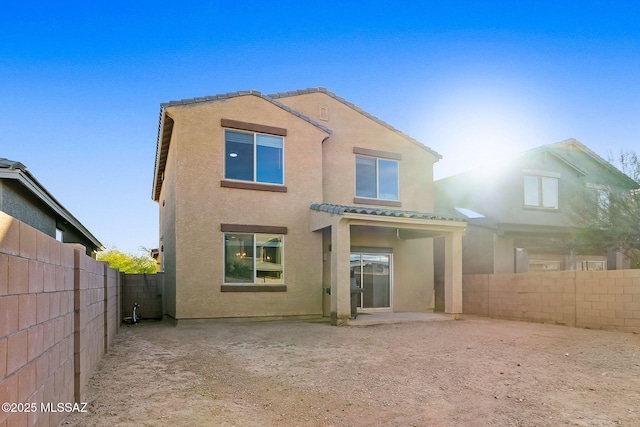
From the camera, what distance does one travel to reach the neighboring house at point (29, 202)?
860cm

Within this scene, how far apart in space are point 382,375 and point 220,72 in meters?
13.3

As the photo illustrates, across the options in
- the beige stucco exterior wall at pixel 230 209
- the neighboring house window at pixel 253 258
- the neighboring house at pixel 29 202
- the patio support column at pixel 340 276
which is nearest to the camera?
the neighboring house at pixel 29 202

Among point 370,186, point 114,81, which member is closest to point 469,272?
point 370,186

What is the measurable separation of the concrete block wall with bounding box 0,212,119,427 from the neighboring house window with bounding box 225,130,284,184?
7.60m

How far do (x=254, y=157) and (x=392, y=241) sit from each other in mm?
5669

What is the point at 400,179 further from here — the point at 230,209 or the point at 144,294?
the point at 144,294

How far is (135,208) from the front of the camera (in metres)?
29.2

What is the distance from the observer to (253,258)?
1266 cm

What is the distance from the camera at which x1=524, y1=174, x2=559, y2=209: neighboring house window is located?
1914cm

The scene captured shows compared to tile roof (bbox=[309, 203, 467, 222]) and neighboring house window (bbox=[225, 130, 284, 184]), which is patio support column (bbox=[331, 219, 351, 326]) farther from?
neighboring house window (bbox=[225, 130, 284, 184])

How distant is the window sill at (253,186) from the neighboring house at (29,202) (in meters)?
4.43

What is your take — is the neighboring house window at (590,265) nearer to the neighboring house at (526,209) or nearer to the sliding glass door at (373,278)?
the neighboring house at (526,209)

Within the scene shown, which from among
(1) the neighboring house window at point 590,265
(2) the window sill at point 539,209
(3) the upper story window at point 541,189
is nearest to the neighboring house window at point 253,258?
(2) the window sill at point 539,209

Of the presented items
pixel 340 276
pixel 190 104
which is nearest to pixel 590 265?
pixel 340 276
